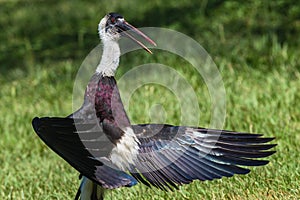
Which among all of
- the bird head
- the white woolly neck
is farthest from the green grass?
the bird head

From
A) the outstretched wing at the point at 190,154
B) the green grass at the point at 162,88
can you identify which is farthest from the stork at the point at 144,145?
the green grass at the point at 162,88

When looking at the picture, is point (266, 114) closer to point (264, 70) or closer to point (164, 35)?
point (264, 70)

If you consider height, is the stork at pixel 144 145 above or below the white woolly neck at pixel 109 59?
below

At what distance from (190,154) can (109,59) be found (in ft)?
2.58

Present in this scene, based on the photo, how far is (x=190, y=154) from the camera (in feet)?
16.9

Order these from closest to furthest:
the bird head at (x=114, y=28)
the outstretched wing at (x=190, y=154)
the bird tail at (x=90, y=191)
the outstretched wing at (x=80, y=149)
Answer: the outstretched wing at (x=80, y=149) < the outstretched wing at (x=190, y=154) < the bird tail at (x=90, y=191) < the bird head at (x=114, y=28)

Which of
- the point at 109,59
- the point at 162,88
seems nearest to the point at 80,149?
the point at 109,59

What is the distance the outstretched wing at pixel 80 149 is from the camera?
14.8 ft

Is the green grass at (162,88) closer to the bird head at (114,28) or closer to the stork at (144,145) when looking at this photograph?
the stork at (144,145)

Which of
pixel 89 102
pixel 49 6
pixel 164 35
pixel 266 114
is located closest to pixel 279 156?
pixel 266 114

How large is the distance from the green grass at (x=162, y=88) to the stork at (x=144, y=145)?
484 millimetres

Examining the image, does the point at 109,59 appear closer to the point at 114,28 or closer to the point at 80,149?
the point at 114,28

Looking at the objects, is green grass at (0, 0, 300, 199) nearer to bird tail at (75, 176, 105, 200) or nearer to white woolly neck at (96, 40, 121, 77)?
bird tail at (75, 176, 105, 200)

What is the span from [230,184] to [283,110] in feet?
6.12
